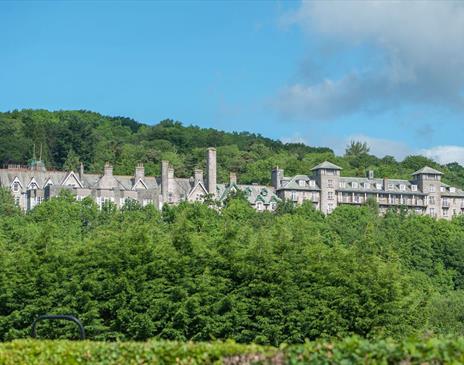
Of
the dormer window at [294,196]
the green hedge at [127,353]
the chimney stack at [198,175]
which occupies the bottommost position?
the green hedge at [127,353]

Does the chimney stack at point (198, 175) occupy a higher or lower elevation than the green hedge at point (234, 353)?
higher

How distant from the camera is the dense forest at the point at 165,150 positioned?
117m

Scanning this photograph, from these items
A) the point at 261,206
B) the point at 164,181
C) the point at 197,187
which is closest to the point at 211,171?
the point at 197,187

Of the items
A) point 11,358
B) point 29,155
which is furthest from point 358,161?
point 11,358

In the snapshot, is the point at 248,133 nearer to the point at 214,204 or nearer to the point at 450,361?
the point at 214,204

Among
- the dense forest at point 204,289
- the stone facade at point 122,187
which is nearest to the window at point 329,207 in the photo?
the stone facade at point 122,187

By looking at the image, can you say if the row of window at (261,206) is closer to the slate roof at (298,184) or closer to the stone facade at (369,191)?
the stone facade at (369,191)

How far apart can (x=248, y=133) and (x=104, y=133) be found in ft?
106

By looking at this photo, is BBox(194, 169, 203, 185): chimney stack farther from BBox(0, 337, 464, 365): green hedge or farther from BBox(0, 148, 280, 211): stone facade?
BBox(0, 337, 464, 365): green hedge

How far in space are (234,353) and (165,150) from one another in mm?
123282

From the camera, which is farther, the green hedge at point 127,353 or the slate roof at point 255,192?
the slate roof at point 255,192

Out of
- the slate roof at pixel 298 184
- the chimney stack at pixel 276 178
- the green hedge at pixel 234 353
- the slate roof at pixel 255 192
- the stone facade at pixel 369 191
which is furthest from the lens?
the chimney stack at pixel 276 178

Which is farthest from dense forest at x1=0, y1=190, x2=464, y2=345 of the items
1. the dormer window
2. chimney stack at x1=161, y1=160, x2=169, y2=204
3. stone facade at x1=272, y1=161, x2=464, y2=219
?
stone facade at x1=272, y1=161, x2=464, y2=219

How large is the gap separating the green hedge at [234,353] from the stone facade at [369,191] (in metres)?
84.7
